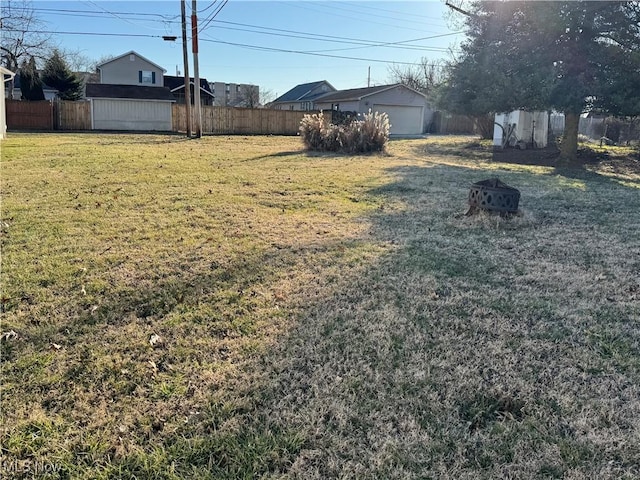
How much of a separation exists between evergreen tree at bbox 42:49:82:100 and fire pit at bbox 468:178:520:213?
31.5m

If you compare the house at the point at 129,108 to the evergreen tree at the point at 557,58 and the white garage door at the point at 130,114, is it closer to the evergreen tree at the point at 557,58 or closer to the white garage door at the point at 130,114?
the white garage door at the point at 130,114

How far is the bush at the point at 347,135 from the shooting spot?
12.9 meters

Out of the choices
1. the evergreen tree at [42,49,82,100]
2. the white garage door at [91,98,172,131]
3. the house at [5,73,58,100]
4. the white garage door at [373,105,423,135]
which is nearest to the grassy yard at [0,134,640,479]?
the white garage door at [91,98,172,131]

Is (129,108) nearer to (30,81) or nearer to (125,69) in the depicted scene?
(30,81)

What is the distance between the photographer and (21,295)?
9.59ft

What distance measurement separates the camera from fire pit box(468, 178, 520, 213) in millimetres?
4777

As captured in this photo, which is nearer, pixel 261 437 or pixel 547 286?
pixel 261 437

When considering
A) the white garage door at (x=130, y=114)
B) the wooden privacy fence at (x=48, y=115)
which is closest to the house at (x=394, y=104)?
the white garage door at (x=130, y=114)

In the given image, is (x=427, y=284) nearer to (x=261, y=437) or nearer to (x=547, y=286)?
(x=547, y=286)

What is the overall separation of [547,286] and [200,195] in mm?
4348

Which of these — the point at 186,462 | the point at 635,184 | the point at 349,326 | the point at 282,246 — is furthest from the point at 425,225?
the point at 635,184

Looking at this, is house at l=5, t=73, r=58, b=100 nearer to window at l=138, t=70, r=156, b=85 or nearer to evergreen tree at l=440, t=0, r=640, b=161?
window at l=138, t=70, r=156, b=85

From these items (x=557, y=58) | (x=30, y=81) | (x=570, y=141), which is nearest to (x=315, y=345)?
(x=557, y=58)

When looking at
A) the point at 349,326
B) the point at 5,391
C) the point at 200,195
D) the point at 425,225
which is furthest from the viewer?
the point at 200,195
